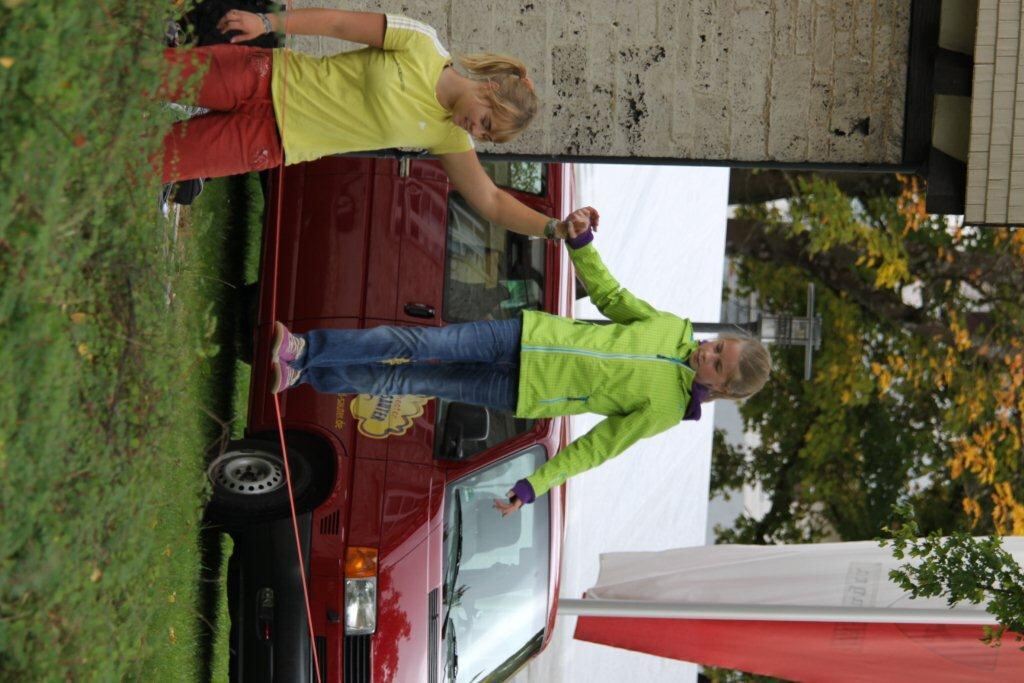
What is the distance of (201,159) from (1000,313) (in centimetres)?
1133

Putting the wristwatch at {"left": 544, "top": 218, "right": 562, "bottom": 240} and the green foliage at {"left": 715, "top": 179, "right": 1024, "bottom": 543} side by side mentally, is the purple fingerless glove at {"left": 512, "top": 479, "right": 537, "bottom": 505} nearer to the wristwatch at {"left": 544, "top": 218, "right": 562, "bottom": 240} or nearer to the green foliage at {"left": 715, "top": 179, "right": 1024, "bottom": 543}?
the wristwatch at {"left": 544, "top": 218, "right": 562, "bottom": 240}

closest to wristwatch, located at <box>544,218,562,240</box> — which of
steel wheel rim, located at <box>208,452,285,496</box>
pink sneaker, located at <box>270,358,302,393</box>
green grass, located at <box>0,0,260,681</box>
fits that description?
pink sneaker, located at <box>270,358,302,393</box>

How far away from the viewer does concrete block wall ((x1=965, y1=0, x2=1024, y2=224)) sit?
18.7ft

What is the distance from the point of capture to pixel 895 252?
13461mm

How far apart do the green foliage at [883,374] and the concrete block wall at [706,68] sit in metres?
7.07

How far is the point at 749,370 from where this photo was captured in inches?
205

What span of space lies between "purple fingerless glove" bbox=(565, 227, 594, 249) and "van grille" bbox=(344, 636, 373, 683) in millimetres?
2180

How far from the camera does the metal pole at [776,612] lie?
666cm

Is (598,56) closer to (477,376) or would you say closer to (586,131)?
(586,131)

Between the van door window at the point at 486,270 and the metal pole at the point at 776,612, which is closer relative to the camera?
the van door window at the point at 486,270

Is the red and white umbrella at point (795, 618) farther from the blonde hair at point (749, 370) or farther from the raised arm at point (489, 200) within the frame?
the raised arm at point (489, 200)

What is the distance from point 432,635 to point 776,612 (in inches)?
85.5

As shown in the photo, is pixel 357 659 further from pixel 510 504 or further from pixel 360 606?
pixel 510 504

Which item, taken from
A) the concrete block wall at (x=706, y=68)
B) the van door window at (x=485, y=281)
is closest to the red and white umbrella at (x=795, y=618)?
the van door window at (x=485, y=281)
